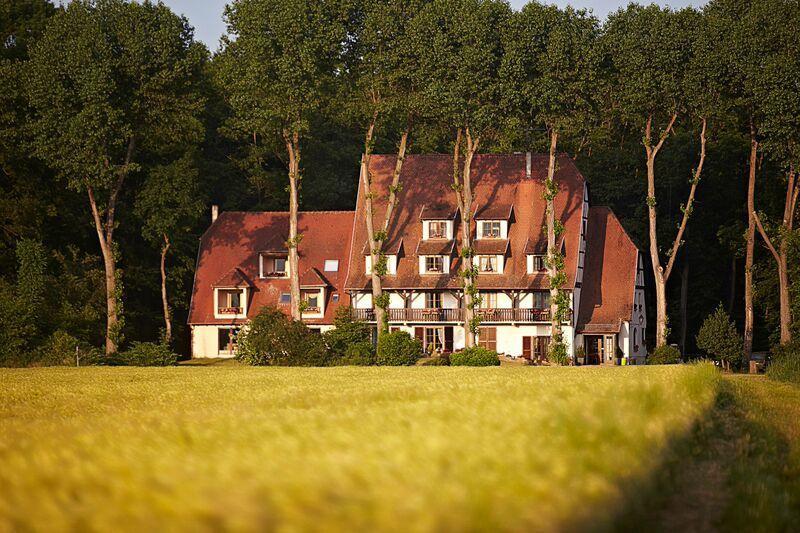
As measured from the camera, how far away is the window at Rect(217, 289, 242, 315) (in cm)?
7662

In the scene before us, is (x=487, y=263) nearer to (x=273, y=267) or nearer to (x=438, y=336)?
(x=438, y=336)

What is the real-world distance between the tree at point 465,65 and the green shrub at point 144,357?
15.9 metres

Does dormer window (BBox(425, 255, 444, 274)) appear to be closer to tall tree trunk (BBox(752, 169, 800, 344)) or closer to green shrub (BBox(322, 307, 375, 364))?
green shrub (BBox(322, 307, 375, 364))

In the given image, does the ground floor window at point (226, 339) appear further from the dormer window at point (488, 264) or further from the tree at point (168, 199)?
the dormer window at point (488, 264)

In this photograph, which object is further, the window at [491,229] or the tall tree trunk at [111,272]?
the window at [491,229]

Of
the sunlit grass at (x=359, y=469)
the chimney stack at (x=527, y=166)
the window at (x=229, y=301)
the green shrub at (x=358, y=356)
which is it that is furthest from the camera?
the window at (x=229, y=301)

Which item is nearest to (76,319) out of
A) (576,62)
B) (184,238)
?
(184,238)

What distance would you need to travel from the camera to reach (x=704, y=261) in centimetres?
7975

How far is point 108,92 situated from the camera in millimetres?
64188

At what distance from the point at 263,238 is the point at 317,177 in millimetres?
9098

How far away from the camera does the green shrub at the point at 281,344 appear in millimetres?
59250

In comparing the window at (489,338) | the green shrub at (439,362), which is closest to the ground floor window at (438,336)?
the window at (489,338)

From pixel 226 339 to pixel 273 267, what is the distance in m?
5.60

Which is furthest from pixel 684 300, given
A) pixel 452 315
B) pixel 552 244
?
pixel 552 244
